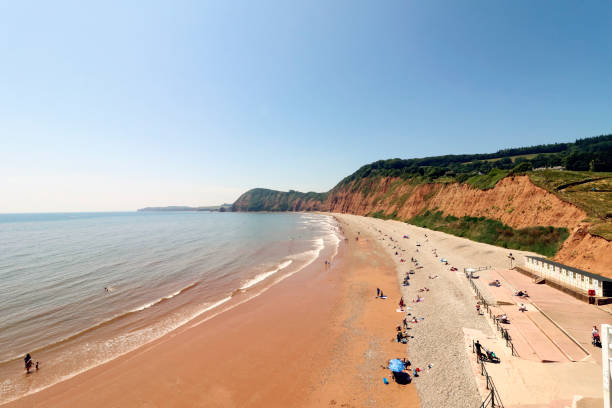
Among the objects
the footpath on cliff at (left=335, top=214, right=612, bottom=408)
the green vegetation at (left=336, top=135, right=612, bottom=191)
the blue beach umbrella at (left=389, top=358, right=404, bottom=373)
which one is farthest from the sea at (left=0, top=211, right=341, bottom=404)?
the green vegetation at (left=336, top=135, right=612, bottom=191)

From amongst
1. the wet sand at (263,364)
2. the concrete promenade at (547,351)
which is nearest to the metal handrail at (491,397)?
the concrete promenade at (547,351)

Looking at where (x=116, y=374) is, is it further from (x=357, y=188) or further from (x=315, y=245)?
(x=357, y=188)

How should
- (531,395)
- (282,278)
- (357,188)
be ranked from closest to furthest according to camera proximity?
(531,395), (282,278), (357,188)

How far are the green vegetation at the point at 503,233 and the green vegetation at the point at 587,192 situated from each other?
4.02 metres

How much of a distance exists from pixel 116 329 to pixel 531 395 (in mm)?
27632

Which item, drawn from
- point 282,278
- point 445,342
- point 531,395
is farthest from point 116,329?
point 531,395

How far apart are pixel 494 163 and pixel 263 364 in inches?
5686

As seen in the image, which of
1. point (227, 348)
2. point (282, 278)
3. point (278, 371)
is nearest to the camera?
point (278, 371)

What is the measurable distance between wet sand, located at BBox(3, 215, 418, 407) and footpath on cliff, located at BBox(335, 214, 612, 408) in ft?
6.15

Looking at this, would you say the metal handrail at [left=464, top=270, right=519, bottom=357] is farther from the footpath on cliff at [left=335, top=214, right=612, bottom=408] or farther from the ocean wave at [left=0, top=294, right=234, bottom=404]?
the ocean wave at [left=0, top=294, right=234, bottom=404]

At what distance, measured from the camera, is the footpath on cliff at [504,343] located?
11195 millimetres

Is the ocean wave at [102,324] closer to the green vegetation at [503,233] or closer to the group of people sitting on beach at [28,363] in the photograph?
the group of people sitting on beach at [28,363]

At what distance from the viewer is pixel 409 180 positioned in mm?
98500

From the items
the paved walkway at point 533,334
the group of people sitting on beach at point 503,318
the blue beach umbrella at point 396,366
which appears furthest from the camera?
the group of people sitting on beach at point 503,318
